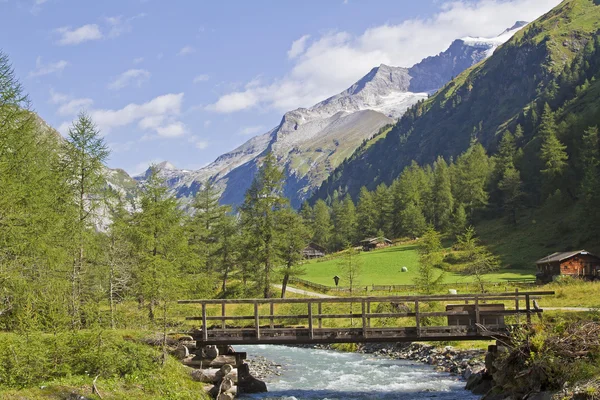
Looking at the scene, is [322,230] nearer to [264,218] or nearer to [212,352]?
[264,218]

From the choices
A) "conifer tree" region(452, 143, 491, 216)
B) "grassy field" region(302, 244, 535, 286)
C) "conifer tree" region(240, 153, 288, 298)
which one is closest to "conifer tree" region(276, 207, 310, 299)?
"conifer tree" region(240, 153, 288, 298)

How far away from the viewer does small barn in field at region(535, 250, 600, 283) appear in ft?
220

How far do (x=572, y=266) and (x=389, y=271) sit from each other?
29.1 m

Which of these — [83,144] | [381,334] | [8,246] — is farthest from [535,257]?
Answer: [8,246]

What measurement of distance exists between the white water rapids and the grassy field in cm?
3454

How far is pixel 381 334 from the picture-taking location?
24.5m

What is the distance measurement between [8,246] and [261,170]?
36682mm

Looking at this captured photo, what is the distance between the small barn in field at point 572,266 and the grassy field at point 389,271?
464 cm

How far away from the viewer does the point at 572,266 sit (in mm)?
68062

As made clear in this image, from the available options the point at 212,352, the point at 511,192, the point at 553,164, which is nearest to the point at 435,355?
the point at 212,352

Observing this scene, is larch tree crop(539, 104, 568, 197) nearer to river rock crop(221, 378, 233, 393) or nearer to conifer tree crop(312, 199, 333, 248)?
conifer tree crop(312, 199, 333, 248)

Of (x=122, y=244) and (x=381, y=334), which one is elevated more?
(x=122, y=244)

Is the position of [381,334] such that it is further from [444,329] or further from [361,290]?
[361,290]

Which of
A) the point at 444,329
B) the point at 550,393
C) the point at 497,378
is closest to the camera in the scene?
the point at 550,393
